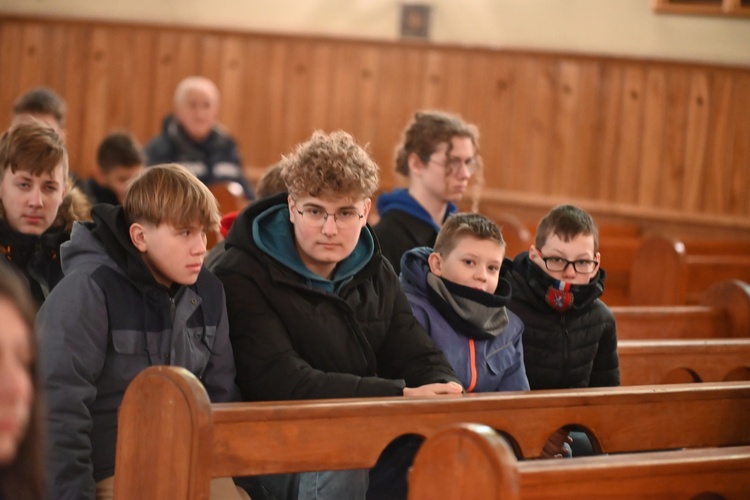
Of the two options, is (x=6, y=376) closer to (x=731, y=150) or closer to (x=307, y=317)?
(x=307, y=317)

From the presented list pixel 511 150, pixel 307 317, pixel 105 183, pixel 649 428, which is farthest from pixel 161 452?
pixel 511 150

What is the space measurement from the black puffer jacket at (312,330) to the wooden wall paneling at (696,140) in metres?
4.85

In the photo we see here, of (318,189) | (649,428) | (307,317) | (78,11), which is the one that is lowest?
(649,428)

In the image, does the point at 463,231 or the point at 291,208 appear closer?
the point at 291,208

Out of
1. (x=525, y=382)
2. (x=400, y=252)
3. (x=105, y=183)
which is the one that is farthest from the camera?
(x=105, y=183)

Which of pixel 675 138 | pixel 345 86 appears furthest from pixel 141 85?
pixel 675 138

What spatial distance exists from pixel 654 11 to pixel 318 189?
5.29m

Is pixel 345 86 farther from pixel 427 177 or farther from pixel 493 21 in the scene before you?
pixel 427 177

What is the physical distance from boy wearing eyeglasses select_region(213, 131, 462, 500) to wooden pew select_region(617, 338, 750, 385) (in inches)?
34.2

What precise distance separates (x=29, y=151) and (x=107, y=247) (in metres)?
0.58

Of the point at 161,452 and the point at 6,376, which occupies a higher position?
the point at 6,376

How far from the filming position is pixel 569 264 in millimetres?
3434

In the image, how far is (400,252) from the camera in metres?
3.98

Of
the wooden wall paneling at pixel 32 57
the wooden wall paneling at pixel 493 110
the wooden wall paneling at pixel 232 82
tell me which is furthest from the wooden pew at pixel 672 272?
the wooden wall paneling at pixel 32 57
